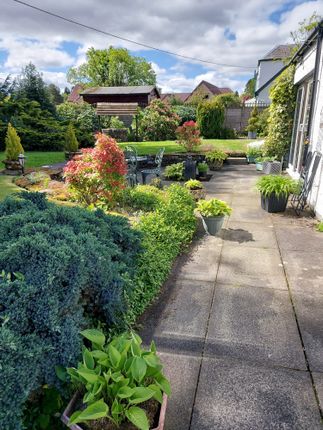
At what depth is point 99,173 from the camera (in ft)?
17.2

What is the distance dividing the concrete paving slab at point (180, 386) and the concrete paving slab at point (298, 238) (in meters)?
2.63

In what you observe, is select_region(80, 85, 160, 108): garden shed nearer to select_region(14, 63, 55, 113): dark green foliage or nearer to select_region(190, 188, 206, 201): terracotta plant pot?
select_region(14, 63, 55, 113): dark green foliage

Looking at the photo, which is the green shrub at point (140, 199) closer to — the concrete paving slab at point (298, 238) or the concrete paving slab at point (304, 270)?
the concrete paving slab at point (298, 238)

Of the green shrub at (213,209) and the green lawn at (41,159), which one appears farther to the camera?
the green lawn at (41,159)

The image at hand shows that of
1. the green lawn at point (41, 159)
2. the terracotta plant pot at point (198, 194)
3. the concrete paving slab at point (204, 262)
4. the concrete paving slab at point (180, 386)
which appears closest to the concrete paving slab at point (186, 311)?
the concrete paving slab at point (204, 262)

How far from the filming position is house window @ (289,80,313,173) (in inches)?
297

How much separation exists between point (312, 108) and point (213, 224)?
3846 mm

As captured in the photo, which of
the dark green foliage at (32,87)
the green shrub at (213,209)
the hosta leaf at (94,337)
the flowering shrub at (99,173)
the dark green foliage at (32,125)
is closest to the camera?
the hosta leaf at (94,337)

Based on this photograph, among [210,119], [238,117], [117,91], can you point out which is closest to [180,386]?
[210,119]

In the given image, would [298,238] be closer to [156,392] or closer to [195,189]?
[195,189]

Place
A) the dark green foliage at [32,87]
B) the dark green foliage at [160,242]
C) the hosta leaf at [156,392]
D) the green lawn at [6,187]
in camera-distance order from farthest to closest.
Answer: the dark green foliage at [32,87] → the green lawn at [6,187] → the dark green foliage at [160,242] → the hosta leaf at [156,392]

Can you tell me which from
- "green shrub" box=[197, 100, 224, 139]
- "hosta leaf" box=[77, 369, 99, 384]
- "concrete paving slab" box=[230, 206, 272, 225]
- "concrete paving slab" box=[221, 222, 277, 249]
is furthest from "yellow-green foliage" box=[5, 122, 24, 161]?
"green shrub" box=[197, 100, 224, 139]

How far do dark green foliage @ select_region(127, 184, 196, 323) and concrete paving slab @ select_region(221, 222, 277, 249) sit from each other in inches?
23.5

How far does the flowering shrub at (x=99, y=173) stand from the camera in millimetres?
5172
